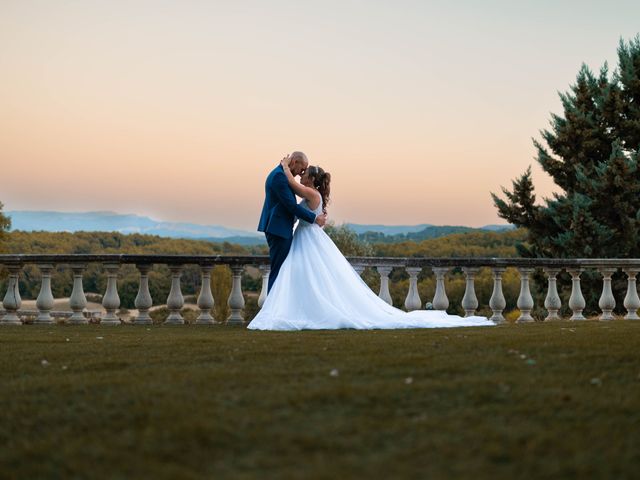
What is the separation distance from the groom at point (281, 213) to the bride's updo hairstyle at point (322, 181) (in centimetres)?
14

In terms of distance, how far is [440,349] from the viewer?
7.31 metres

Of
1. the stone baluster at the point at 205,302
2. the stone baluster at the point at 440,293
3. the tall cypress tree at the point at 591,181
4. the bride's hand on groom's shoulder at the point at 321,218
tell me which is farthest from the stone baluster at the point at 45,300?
the tall cypress tree at the point at 591,181

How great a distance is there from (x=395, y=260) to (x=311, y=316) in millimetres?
3072

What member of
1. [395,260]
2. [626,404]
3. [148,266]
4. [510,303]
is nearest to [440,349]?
[626,404]

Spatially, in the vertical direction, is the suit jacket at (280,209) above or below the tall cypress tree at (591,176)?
below

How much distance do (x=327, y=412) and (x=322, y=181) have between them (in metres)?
7.09

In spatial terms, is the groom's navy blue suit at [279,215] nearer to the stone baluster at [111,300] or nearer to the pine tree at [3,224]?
the stone baluster at [111,300]

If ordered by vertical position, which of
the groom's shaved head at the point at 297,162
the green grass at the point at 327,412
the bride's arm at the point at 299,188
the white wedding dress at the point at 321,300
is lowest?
the green grass at the point at 327,412

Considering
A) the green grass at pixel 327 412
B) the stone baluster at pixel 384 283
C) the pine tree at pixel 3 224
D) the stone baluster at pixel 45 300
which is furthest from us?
the pine tree at pixel 3 224

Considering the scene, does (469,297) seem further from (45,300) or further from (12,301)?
(12,301)

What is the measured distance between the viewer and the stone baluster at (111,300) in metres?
12.8

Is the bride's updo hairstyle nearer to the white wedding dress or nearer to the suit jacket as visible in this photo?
the white wedding dress

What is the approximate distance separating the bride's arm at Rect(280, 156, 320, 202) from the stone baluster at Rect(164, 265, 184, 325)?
281 centimetres

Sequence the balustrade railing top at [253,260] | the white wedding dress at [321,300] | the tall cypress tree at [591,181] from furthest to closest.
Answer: the tall cypress tree at [591,181] → the balustrade railing top at [253,260] → the white wedding dress at [321,300]
